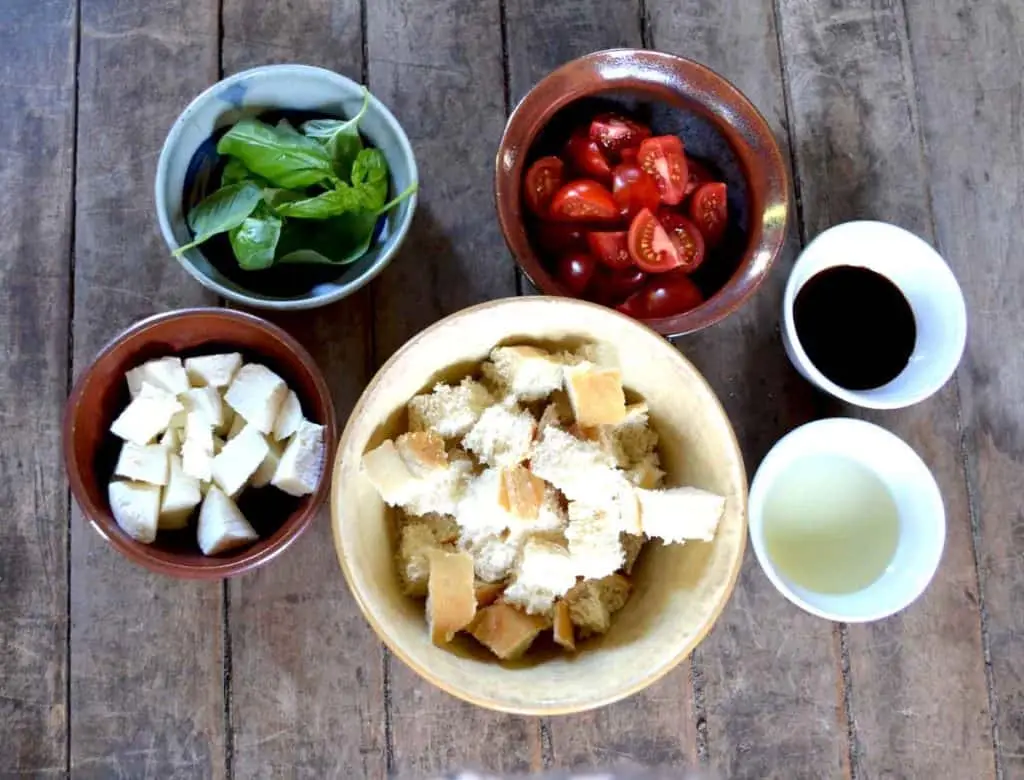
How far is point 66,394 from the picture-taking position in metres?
1.26

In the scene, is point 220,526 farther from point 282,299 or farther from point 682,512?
point 682,512

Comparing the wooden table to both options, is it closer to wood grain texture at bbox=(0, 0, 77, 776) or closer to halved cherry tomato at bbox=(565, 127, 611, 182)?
wood grain texture at bbox=(0, 0, 77, 776)

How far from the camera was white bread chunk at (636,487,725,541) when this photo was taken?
98 cm

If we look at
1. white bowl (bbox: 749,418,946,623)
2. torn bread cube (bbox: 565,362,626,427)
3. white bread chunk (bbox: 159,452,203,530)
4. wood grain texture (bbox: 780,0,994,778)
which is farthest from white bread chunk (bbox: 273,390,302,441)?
wood grain texture (bbox: 780,0,994,778)

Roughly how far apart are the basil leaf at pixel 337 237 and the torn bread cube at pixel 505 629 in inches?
17.4

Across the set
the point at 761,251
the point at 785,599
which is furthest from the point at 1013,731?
the point at 761,251

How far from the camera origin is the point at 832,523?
122 centimetres

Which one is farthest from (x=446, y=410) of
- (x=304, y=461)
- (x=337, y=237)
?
(x=337, y=237)

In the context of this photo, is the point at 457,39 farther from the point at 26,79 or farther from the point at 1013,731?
the point at 1013,731

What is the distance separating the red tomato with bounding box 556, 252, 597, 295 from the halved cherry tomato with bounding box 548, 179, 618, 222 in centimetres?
5

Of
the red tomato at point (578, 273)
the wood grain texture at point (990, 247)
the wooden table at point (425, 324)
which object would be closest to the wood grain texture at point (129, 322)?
the wooden table at point (425, 324)

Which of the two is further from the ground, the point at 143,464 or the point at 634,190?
the point at 634,190

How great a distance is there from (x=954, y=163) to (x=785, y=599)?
0.64 meters

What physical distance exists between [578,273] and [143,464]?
21.1 inches
